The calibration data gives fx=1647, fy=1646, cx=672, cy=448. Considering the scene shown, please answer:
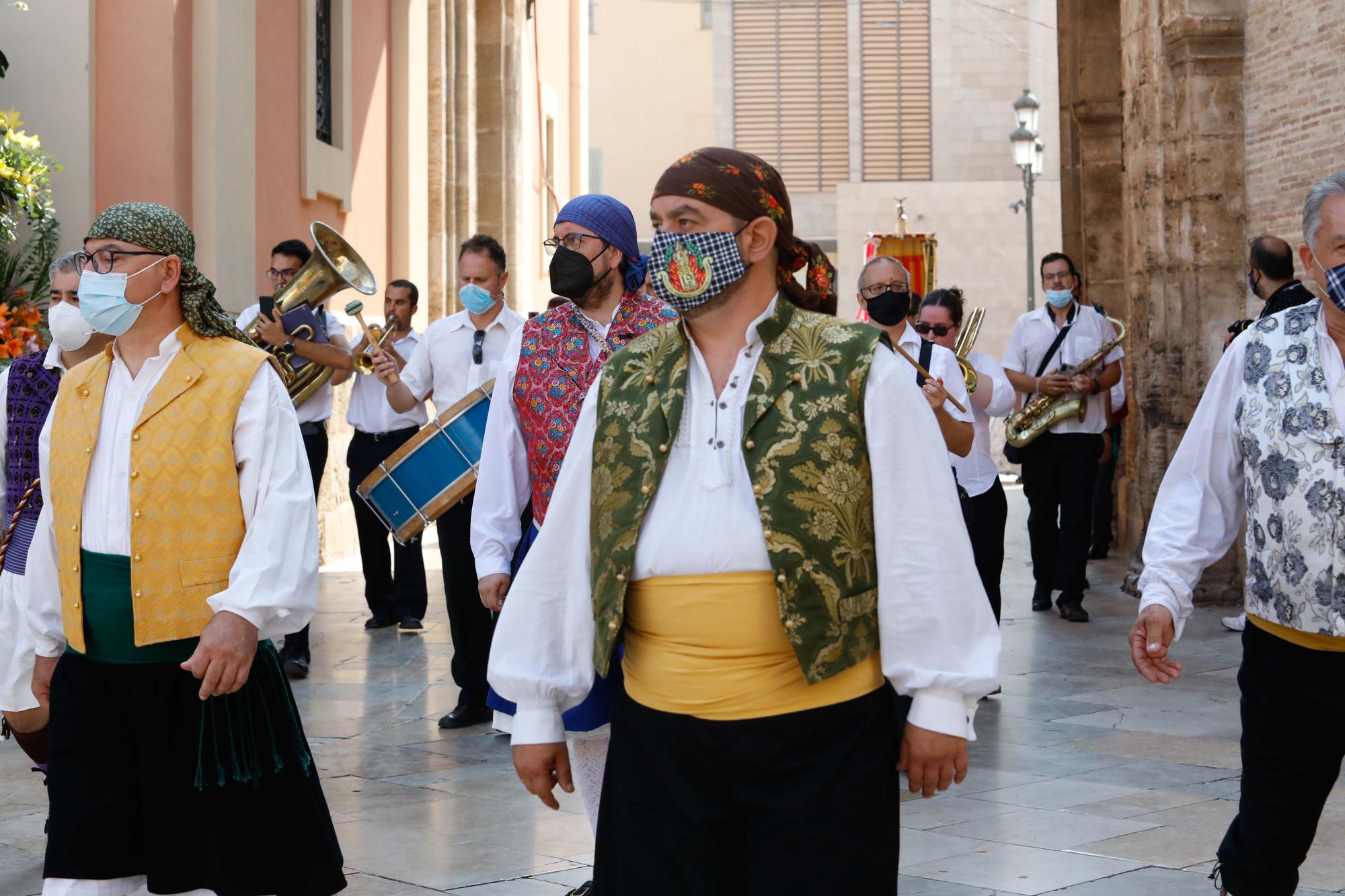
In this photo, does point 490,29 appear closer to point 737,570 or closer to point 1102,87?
point 1102,87

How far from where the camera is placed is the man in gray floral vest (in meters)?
3.56

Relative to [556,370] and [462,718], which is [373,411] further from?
[556,370]

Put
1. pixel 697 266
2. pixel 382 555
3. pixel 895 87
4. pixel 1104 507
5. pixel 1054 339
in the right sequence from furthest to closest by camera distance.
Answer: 1. pixel 895 87
2. pixel 1104 507
3. pixel 1054 339
4. pixel 382 555
5. pixel 697 266

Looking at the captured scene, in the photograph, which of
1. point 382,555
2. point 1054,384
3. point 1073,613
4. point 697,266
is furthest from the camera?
point 1054,384

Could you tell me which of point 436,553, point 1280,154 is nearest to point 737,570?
point 1280,154

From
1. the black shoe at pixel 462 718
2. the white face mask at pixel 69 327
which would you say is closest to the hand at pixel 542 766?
the white face mask at pixel 69 327

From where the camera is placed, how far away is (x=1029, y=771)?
6.21 meters

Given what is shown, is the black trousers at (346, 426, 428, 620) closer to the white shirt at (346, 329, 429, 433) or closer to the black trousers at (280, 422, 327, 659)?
the white shirt at (346, 329, 429, 433)

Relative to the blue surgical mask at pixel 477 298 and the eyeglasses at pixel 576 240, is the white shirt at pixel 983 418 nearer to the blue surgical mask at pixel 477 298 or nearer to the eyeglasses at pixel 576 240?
the blue surgical mask at pixel 477 298

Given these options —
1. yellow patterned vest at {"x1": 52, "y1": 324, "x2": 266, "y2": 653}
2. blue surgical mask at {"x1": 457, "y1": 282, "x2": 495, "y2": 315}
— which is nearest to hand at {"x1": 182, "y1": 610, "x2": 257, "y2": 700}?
yellow patterned vest at {"x1": 52, "y1": 324, "x2": 266, "y2": 653}

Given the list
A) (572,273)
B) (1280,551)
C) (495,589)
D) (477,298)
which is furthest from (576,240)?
(477,298)

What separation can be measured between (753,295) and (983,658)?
798 millimetres

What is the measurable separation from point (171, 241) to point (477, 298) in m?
3.61

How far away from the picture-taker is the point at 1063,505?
1037cm
